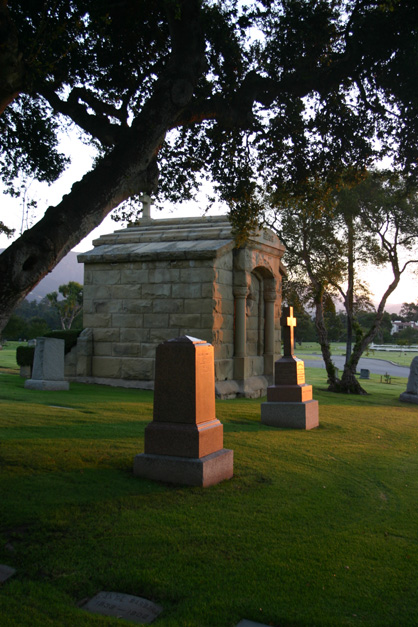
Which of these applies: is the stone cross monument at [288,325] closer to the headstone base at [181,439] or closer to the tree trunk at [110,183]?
the tree trunk at [110,183]

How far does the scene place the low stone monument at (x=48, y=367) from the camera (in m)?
12.7

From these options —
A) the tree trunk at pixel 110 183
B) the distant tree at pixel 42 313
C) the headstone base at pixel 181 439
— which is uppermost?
the distant tree at pixel 42 313

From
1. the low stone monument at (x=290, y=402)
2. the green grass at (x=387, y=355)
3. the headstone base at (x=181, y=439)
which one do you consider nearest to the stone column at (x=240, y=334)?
the low stone monument at (x=290, y=402)

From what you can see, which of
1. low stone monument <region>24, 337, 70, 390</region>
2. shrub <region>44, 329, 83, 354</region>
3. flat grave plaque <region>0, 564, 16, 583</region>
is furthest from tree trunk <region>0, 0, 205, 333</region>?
shrub <region>44, 329, 83, 354</region>

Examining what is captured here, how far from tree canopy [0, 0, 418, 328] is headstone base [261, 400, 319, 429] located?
348cm

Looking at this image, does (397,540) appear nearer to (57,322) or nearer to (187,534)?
(187,534)

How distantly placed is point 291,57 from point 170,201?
11.1 feet

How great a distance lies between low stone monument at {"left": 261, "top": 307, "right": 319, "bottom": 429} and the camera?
32.1 feet

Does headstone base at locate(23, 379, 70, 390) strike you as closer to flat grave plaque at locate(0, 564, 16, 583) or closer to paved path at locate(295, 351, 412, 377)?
flat grave plaque at locate(0, 564, 16, 583)

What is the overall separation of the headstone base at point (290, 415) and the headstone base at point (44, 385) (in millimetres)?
5290

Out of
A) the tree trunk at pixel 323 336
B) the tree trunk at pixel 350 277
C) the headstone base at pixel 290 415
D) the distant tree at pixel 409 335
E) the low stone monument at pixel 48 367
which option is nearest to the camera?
the headstone base at pixel 290 415

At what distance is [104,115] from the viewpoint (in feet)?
27.3

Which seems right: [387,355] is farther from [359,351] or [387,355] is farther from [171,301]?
[171,301]

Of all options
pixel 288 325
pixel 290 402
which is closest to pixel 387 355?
pixel 288 325
